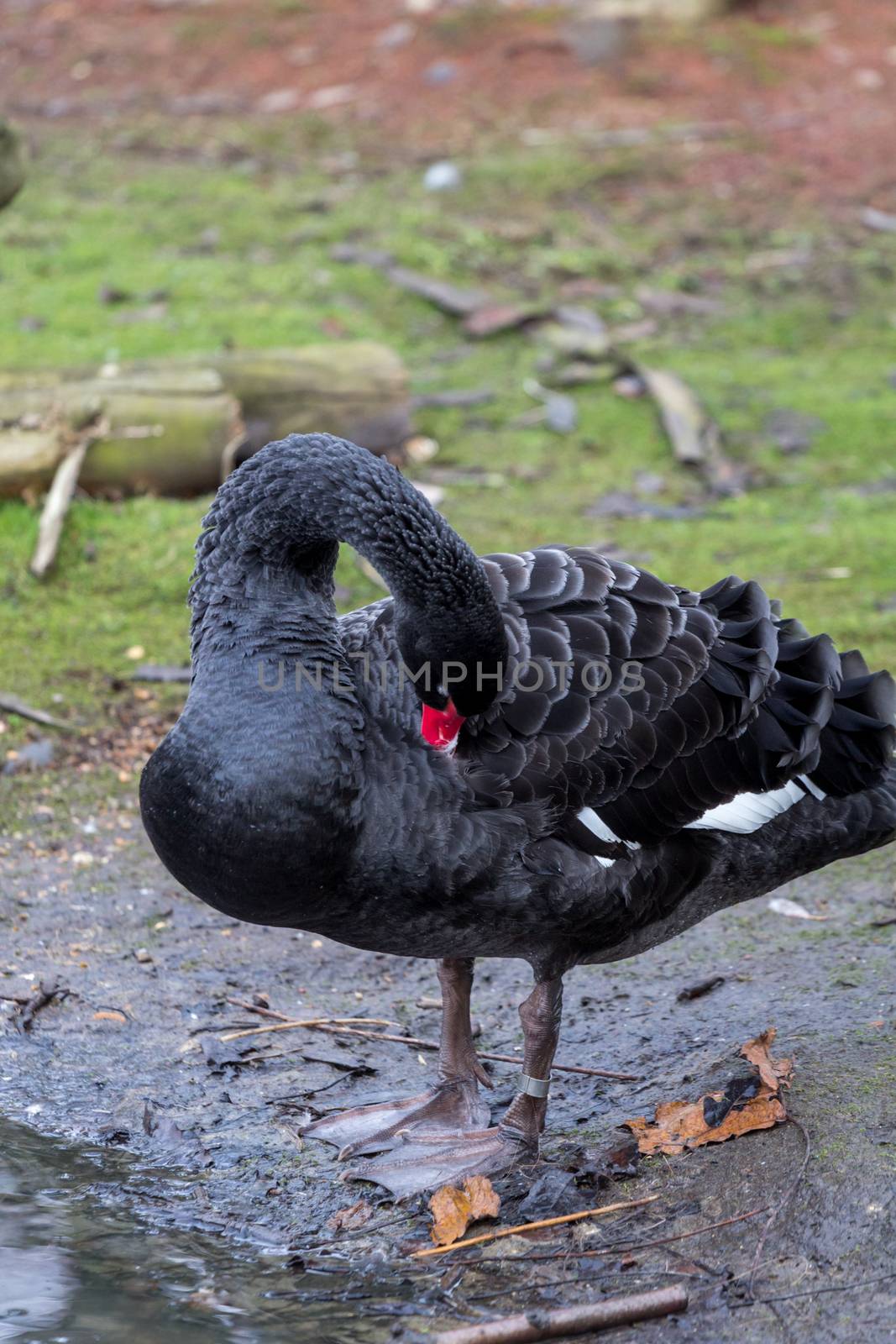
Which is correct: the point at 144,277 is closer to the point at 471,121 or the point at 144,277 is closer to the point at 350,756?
the point at 471,121

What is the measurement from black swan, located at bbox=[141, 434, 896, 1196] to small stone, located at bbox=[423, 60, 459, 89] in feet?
41.7

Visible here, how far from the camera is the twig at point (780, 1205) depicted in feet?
11.2

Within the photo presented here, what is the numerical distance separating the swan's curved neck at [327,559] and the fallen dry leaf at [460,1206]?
4.05 ft

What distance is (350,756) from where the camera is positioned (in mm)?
3688

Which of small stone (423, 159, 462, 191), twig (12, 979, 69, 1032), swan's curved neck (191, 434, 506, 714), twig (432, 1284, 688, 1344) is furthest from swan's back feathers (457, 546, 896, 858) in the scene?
small stone (423, 159, 462, 191)

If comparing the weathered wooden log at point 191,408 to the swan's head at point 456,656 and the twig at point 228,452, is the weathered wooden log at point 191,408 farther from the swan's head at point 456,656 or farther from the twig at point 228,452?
the swan's head at point 456,656

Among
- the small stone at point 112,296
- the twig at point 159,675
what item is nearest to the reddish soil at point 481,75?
the small stone at point 112,296

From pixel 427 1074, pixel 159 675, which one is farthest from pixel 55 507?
pixel 427 1074

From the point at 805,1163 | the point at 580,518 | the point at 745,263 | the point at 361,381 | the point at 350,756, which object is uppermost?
the point at 350,756

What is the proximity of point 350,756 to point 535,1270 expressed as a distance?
1261mm

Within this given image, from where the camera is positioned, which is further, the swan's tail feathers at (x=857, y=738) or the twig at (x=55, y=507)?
the twig at (x=55, y=507)

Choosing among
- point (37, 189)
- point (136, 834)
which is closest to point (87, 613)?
point (136, 834)

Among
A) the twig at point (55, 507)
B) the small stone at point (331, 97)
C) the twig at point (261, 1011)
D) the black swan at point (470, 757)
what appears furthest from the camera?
the small stone at point (331, 97)

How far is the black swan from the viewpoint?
3.59 meters
